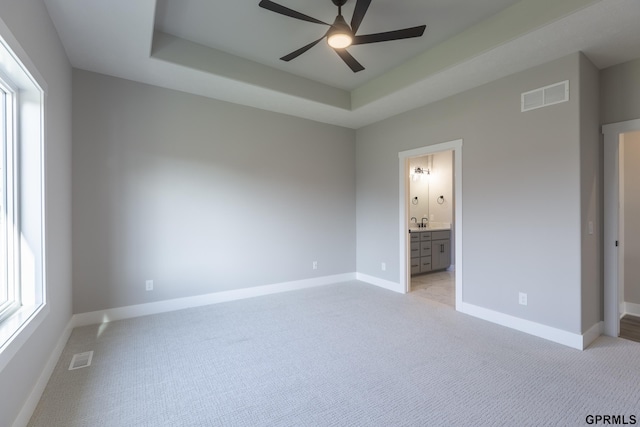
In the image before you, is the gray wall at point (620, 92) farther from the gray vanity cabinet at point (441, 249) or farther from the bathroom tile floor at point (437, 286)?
the gray vanity cabinet at point (441, 249)

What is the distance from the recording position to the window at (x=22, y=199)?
1911 mm

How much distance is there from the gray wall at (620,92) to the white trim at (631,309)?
223cm

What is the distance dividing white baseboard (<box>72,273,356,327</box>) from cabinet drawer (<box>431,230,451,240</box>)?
6.92ft

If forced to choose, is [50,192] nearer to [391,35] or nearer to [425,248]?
[391,35]

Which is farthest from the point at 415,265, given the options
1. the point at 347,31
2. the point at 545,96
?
the point at 347,31

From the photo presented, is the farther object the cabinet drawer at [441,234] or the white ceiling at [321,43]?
the cabinet drawer at [441,234]

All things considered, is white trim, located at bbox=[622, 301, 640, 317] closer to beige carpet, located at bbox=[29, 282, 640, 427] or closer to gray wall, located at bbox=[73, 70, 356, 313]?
beige carpet, located at bbox=[29, 282, 640, 427]

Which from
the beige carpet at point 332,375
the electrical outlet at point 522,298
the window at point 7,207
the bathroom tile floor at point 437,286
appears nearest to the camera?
the beige carpet at point 332,375

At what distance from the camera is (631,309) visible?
351cm

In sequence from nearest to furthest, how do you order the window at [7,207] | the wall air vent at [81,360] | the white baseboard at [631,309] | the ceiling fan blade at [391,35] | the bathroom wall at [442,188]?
the window at [7,207] < the ceiling fan blade at [391,35] < the wall air vent at [81,360] < the white baseboard at [631,309] < the bathroom wall at [442,188]

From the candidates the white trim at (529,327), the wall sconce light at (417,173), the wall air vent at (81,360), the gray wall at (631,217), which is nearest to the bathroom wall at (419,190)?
the wall sconce light at (417,173)

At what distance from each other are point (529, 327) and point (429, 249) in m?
2.65

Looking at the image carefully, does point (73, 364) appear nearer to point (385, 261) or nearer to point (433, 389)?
point (433, 389)

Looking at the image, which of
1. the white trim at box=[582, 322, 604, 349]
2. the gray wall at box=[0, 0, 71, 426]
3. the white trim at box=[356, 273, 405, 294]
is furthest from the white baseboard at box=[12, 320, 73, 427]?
the white trim at box=[582, 322, 604, 349]
